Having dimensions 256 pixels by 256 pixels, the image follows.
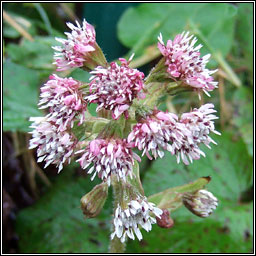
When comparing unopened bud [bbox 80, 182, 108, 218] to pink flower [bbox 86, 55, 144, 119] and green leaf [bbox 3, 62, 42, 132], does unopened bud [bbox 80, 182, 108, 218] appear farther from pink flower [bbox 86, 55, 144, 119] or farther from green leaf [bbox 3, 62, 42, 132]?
green leaf [bbox 3, 62, 42, 132]

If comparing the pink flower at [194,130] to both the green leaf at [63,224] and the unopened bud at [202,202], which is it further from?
the green leaf at [63,224]

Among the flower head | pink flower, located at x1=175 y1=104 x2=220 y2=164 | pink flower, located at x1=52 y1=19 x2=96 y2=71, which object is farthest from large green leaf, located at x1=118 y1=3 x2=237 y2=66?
the flower head

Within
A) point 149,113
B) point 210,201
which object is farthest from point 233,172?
point 149,113

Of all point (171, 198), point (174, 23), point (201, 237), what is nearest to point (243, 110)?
point (174, 23)

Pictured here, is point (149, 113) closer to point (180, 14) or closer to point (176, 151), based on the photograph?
point (176, 151)

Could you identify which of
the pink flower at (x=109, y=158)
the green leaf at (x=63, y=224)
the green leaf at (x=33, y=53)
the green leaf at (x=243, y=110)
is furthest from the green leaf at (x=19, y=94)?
the green leaf at (x=243, y=110)

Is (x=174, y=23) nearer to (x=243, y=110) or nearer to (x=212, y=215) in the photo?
(x=243, y=110)
